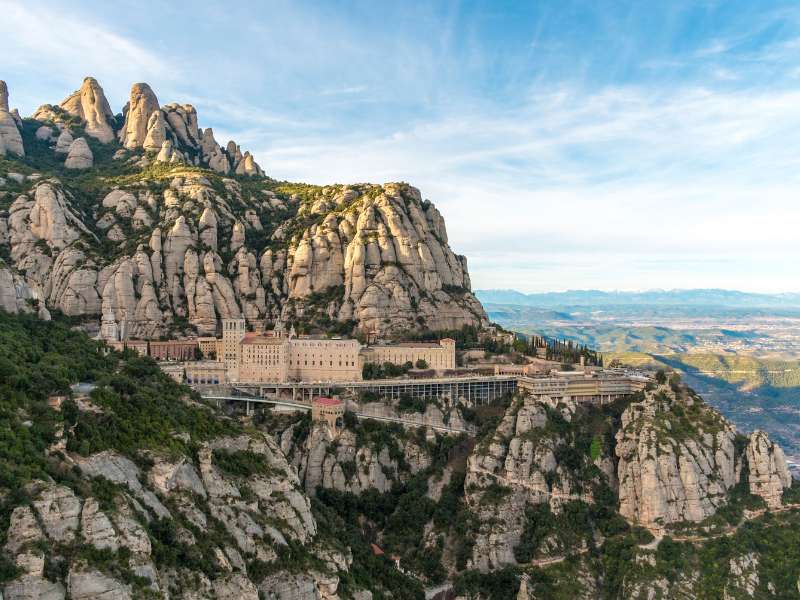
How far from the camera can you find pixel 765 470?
95625mm

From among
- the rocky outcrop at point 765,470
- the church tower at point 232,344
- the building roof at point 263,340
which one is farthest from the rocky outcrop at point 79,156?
the rocky outcrop at point 765,470

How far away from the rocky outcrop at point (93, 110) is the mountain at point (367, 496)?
276ft

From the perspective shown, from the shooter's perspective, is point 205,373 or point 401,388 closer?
point 205,373

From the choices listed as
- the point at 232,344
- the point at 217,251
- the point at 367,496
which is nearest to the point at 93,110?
the point at 217,251

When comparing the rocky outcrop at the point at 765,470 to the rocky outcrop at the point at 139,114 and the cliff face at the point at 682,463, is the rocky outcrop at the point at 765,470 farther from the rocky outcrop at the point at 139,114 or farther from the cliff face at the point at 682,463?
the rocky outcrop at the point at 139,114

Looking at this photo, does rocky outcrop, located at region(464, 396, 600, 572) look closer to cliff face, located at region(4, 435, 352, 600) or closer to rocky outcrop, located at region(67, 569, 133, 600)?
cliff face, located at region(4, 435, 352, 600)

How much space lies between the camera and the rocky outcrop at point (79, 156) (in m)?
166

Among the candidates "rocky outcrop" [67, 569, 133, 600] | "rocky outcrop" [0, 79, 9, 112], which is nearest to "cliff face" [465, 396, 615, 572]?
"rocky outcrop" [67, 569, 133, 600]

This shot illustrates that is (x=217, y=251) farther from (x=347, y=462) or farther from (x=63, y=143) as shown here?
(x=63, y=143)

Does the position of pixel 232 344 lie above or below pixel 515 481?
above

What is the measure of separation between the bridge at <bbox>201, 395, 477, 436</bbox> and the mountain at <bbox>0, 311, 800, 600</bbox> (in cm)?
129

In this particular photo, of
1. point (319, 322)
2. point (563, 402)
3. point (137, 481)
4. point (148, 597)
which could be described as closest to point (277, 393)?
point (319, 322)

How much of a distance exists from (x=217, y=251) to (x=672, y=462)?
290 feet

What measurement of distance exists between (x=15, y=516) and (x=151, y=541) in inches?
402
